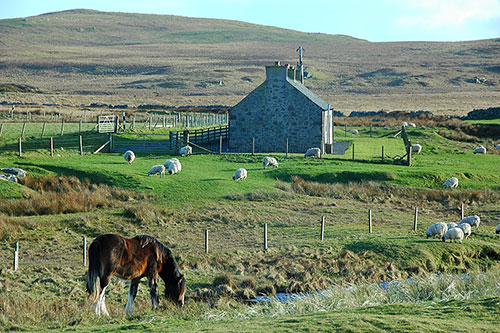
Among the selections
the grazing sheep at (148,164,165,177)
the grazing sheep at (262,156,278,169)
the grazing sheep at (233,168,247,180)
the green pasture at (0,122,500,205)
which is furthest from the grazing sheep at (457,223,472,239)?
the grazing sheep at (262,156,278,169)

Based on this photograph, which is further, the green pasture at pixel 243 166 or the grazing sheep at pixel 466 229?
the green pasture at pixel 243 166

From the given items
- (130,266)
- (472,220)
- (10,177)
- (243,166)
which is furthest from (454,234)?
(10,177)

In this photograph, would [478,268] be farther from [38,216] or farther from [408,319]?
[38,216]

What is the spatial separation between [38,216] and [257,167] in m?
16.6

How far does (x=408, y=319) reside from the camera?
13656 millimetres

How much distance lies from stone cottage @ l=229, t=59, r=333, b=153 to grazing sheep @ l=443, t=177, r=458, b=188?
1405 cm

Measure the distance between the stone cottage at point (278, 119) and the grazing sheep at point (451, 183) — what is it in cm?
1405

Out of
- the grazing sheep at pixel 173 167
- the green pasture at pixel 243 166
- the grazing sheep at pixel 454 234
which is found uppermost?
the grazing sheep at pixel 173 167

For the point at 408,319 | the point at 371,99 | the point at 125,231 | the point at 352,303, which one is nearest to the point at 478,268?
the point at 352,303

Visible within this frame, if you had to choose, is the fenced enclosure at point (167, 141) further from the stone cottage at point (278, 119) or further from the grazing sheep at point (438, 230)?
the grazing sheep at point (438, 230)

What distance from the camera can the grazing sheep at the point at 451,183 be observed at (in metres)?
37.7

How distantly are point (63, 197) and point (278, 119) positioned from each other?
23.8 metres

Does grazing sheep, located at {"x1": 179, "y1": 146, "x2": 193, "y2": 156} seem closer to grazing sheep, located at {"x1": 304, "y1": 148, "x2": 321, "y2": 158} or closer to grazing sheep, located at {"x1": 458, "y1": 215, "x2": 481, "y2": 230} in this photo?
grazing sheep, located at {"x1": 304, "y1": 148, "x2": 321, "y2": 158}

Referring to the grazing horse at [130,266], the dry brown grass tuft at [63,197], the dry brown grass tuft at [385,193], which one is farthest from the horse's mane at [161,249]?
the dry brown grass tuft at [385,193]
